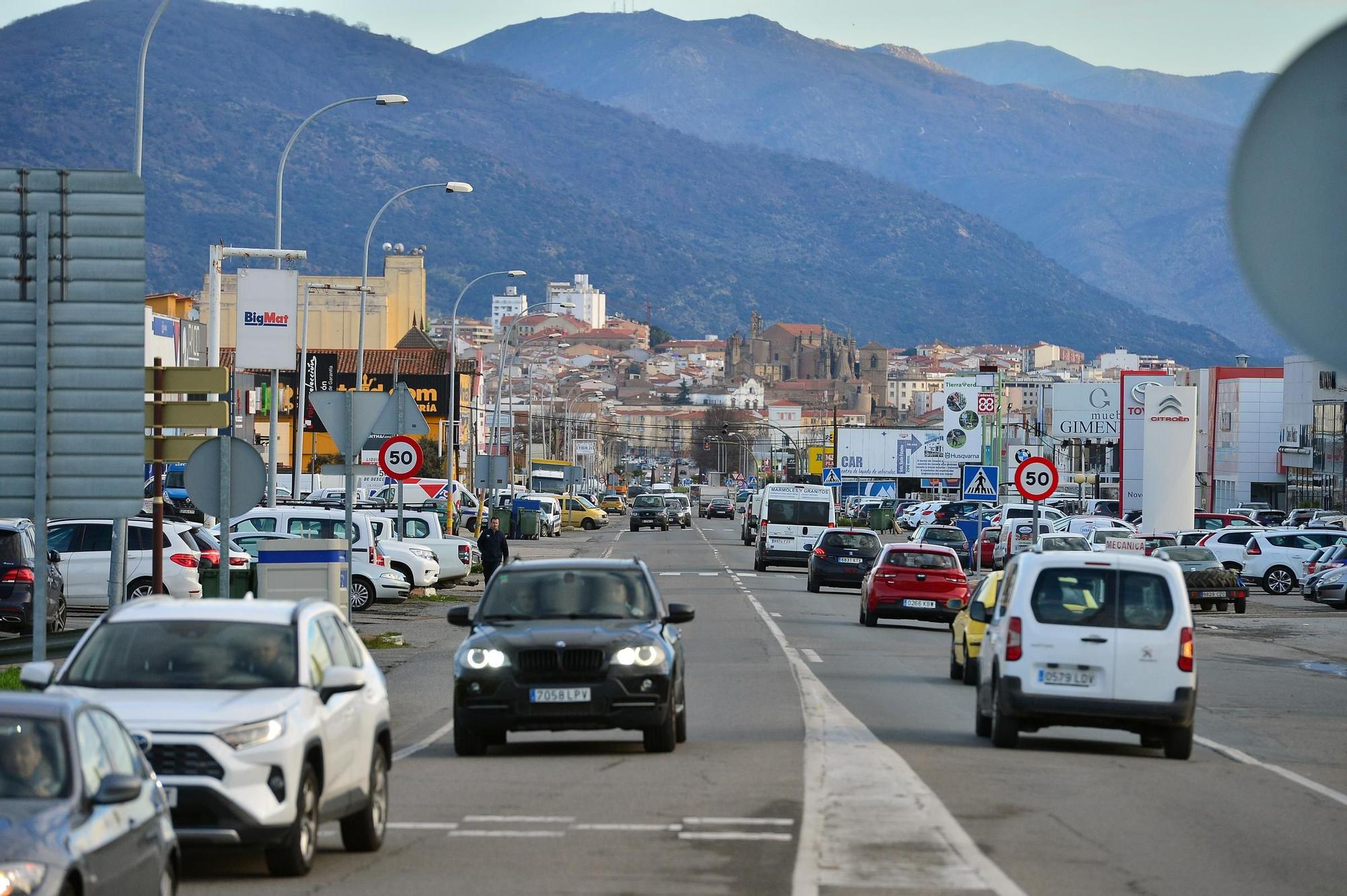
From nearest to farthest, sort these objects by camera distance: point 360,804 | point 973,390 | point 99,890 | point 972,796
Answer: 1. point 99,890
2. point 360,804
3. point 972,796
4. point 973,390

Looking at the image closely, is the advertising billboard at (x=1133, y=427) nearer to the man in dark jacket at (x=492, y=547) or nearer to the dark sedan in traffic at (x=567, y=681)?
the man in dark jacket at (x=492, y=547)

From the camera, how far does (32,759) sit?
7.61m

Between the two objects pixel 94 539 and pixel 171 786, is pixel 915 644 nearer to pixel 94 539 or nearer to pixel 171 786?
pixel 94 539

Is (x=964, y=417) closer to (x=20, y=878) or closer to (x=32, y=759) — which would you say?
(x=32, y=759)

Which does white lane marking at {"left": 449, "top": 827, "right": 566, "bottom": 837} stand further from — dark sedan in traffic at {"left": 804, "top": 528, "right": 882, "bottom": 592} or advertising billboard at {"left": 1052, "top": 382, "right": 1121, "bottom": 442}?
advertising billboard at {"left": 1052, "top": 382, "right": 1121, "bottom": 442}

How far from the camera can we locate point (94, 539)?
30.8 meters

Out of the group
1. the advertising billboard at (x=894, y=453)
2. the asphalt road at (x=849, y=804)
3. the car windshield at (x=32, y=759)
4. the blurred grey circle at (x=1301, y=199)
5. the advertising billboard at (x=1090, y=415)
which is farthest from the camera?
the advertising billboard at (x=894, y=453)

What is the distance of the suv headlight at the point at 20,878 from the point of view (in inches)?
261

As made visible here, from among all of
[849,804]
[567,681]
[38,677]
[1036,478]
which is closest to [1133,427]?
[1036,478]

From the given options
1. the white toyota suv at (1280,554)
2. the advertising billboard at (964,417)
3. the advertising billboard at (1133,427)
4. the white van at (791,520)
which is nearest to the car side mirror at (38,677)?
the white toyota suv at (1280,554)

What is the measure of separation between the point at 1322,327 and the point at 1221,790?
35.9 ft

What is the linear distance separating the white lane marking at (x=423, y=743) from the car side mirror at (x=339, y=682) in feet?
15.9

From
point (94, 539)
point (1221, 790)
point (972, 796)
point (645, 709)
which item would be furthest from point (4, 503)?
point (94, 539)

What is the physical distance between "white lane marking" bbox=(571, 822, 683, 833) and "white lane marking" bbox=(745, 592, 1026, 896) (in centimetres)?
77
